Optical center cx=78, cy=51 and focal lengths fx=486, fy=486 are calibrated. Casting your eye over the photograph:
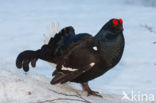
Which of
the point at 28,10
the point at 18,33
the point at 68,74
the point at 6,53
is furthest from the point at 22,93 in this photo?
the point at 28,10

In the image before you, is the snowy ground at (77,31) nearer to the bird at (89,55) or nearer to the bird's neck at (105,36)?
the bird at (89,55)

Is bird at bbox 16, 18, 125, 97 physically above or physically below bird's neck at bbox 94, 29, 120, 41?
below

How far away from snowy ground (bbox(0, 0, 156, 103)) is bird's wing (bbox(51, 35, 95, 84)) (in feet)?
0.33

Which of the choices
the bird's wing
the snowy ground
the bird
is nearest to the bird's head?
the bird

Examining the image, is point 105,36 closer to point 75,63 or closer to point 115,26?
point 115,26

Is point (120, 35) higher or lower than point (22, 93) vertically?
higher

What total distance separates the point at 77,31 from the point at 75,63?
12.8 feet

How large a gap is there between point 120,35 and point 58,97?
2.41ft

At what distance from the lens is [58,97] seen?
9.95 ft

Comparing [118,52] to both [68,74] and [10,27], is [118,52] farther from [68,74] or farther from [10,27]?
[10,27]

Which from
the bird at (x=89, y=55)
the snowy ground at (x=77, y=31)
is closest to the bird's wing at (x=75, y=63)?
the bird at (x=89, y=55)

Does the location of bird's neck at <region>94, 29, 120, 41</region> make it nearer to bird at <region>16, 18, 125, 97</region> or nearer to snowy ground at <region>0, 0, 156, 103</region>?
bird at <region>16, 18, 125, 97</region>

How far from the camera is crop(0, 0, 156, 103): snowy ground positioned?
3.22 m

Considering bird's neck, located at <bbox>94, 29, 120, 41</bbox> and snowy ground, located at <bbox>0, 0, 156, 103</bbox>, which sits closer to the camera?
snowy ground, located at <bbox>0, 0, 156, 103</bbox>
